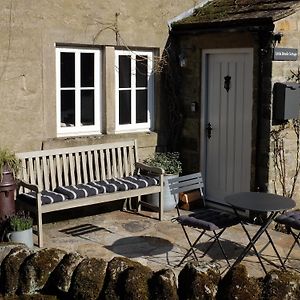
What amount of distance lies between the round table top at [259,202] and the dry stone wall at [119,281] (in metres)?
2.88

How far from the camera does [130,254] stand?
6.91 meters

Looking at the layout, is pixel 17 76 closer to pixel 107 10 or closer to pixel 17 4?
pixel 17 4

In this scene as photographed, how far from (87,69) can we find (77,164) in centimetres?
147

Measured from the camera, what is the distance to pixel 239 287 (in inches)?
118

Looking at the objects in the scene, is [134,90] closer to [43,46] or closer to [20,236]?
[43,46]

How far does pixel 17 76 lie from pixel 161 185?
258cm

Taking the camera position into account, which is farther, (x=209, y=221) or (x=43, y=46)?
(x=43, y=46)

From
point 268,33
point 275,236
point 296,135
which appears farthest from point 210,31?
point 275,236

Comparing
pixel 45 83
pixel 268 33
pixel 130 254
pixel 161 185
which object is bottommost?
pixel 130 254

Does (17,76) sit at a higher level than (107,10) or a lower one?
lower

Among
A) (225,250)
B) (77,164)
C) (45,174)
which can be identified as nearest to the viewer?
(225,250)

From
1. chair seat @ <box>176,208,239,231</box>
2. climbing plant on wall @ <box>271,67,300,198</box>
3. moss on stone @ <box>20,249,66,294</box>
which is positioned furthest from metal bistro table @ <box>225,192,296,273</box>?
moss on stone @ <box>20,249,66,294</box>

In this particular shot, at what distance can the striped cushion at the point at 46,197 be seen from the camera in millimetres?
7277

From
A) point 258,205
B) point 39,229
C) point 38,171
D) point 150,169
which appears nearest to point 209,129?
point 150,169
